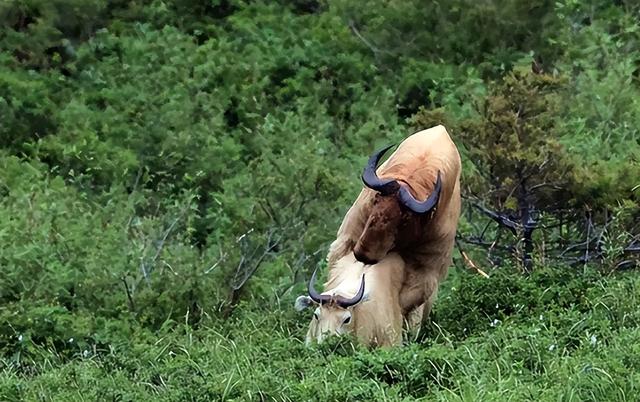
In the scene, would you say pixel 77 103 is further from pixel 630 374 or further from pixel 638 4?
pixel 630 374

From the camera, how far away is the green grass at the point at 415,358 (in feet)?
24.1

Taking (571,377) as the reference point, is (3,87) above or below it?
below

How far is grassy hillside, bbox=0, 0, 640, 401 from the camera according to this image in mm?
8172

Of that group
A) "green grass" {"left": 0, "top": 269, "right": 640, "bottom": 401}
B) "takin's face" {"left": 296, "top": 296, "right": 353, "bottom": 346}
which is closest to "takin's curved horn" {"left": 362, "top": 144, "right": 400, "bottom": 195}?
"takin's face" {"left": 296, "top": 296, "right": 353, "bottom": 346}

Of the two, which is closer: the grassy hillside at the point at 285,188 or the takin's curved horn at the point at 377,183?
the grassy hillside at the point at 285,188

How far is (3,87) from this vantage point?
1670cm

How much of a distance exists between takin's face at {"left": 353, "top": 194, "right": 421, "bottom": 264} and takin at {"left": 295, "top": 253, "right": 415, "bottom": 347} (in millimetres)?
186

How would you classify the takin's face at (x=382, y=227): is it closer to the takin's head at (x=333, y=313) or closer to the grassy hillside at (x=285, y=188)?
the takin's head at (x=333, y=313)

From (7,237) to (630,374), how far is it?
20.7 ft

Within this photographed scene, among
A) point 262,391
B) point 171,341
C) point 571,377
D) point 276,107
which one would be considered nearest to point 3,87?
point 276,107

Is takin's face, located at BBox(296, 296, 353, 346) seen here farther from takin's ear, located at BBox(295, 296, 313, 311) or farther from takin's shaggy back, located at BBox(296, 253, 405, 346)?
takin's ear, located at BBox(295, 296, 313, 311)

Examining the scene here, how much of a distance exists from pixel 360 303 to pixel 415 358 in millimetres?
1626

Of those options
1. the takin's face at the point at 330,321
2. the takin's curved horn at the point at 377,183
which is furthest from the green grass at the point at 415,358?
the takin's curved horn at the point at 377,183

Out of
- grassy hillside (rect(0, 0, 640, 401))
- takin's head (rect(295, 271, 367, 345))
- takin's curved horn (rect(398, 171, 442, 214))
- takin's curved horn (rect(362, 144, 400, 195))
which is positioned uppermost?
takin's curved horn (rect(362, 144, 400, 195))
